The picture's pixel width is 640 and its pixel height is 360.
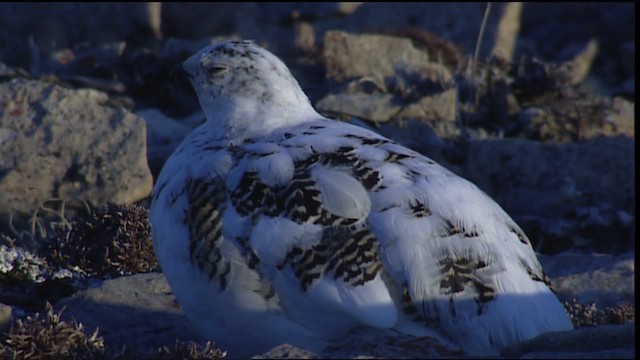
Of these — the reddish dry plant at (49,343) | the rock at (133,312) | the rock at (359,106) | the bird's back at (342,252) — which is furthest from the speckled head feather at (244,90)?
the rock at (359,106)

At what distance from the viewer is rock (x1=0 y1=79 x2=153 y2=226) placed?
26.4ft

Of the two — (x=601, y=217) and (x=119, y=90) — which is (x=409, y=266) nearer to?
(x=601, y=217)

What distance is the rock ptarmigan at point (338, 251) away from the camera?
427 centimetres

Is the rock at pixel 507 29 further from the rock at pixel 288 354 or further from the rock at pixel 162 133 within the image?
the rock at pixel 288 354

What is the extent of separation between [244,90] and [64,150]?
3251 mm

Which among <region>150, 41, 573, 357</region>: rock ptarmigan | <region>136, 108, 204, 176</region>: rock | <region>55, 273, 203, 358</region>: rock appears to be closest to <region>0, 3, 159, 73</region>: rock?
<region>136, 108, 204, 176</region>: rock

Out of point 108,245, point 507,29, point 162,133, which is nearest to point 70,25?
point 507,29

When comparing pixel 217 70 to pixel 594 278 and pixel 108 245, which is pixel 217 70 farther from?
pixel 594 278

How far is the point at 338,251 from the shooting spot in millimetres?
4336

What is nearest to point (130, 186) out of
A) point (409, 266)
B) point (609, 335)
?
point (409, 266)

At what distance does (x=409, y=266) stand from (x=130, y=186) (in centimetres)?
419

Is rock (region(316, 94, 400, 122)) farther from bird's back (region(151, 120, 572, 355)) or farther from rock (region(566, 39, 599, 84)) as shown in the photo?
bird's back (region(151, 120, 572, 355))

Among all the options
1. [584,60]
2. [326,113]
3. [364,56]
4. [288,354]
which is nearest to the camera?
[288,354]

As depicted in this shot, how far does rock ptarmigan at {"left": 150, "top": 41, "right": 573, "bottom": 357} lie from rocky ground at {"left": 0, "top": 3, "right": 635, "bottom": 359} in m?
0.27
